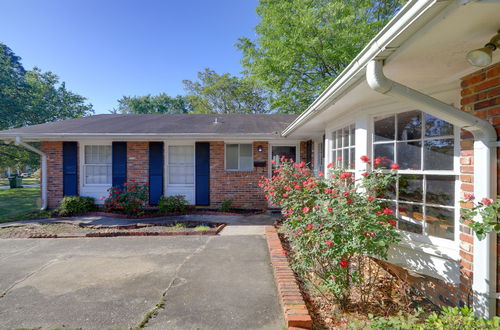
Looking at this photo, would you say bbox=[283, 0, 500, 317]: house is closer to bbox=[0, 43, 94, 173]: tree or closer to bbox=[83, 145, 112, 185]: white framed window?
bbox=[83, 145, 112, 185]: white framed window

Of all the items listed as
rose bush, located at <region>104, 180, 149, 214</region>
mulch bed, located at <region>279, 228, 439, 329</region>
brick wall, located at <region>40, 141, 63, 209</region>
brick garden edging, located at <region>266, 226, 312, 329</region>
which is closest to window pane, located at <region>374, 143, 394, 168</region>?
mulch bed, located at <region>279, 228, 439, 329</region>

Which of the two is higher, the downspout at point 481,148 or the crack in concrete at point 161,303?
the downspout at point 481,148

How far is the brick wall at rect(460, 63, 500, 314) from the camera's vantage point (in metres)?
2.06

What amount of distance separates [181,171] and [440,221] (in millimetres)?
7210

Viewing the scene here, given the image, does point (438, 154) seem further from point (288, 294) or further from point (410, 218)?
point (288, 294)

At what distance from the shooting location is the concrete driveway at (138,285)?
2568mm

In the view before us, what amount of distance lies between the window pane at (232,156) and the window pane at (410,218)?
565 centimetres

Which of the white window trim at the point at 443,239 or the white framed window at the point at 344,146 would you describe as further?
the white framed window at the point at 344,146

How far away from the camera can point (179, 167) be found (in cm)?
823

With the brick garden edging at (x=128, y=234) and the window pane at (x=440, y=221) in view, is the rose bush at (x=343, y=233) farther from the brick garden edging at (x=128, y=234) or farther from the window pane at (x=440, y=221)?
the brick garden edging at (x=128, y=234)

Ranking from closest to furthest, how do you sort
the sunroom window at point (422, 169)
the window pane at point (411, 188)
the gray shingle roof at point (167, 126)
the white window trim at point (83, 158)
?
the sunroom window at point (422, 169), the window pane at point (411, 188), the gray shingle roof at point (167, 126), the white window trim at point (83, 158)

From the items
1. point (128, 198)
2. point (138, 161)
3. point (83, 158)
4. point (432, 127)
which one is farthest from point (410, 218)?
point (83, 158)

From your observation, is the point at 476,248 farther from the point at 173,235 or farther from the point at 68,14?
the point at 68,14

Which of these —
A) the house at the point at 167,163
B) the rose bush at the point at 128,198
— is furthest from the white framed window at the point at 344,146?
the rose bush at the point at 128,198
